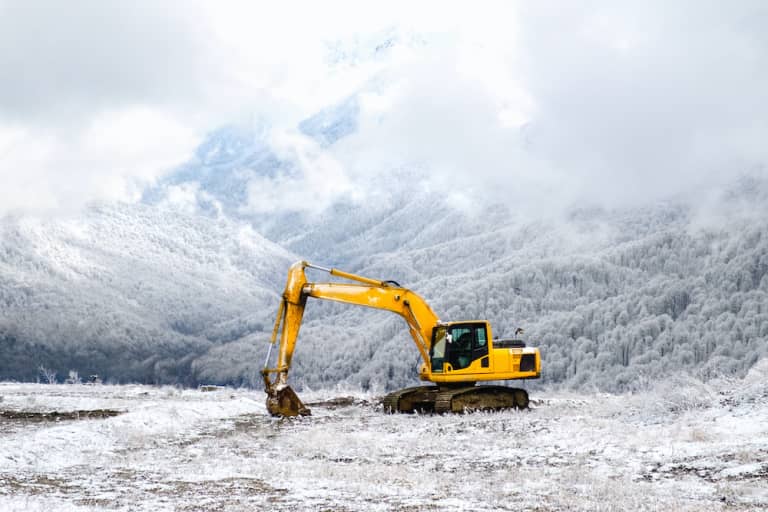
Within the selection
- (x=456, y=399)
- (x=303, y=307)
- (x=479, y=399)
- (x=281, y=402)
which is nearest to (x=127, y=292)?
(x=303, y=307)

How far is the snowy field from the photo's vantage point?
11.3 metres

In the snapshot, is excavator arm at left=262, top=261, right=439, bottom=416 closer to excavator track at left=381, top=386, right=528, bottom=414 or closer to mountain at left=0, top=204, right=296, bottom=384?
excavator track at left=381, top=386, right=528, bottom=414

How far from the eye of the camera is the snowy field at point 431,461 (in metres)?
11.3

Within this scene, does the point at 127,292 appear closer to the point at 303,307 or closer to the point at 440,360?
the point at 303,307

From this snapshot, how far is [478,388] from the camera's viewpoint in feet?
82.1

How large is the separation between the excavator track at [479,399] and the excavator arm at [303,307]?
6.71 feet

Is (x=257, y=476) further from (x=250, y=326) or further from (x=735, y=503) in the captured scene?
(x=250, y=326)

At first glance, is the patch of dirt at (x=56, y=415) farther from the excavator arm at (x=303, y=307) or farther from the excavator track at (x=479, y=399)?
the excavator track at (x=479, y=399)

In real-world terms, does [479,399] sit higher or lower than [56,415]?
higher

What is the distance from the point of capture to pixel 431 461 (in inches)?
607

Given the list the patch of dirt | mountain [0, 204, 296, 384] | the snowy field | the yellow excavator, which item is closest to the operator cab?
the yellow excavator

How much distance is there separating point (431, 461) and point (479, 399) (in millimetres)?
9826

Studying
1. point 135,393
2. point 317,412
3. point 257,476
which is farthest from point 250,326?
point 257,476

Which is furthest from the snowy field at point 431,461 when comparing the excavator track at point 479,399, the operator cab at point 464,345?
the operator cab at point 464,345
